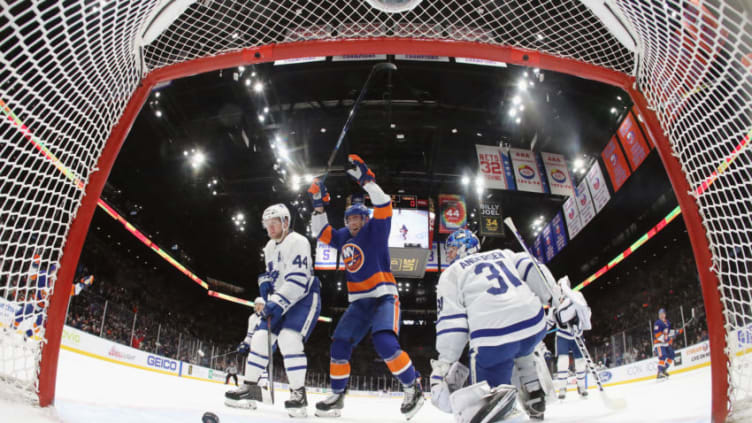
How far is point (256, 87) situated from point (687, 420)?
26.3 feet

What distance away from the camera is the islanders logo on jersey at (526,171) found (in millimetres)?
8414

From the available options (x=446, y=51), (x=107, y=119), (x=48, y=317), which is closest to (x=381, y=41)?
(x=446, y=51)

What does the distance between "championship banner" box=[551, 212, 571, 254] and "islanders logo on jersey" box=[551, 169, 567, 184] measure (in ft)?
7.14

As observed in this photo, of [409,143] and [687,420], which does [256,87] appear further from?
[687,420]

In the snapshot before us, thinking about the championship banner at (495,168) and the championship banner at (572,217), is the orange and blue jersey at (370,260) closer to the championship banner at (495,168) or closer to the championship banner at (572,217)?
the championship banner at (495,168)

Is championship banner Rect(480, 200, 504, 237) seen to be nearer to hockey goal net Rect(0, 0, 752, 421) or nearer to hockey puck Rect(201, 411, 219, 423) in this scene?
hockey goal net Rect(0, 0, 752, 421)

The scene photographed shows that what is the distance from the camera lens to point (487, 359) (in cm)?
184

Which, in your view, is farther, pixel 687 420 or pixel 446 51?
pixel 446 51

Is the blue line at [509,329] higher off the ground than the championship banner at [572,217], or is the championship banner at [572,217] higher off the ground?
the championship banner at [572,217]

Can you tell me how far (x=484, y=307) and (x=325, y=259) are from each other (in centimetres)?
961

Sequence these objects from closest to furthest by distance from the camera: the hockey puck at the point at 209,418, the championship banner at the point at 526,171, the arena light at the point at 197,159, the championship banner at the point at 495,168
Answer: the hockey puck at the point at 209,418 < the championship banner at the point at 495,168 < the championship banner at the point at 526,171 < the arena light at the point at 197,159

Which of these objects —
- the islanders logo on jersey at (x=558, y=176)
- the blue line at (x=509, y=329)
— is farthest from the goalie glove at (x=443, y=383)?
the islanders logo on jersey at (x=558, y=176)

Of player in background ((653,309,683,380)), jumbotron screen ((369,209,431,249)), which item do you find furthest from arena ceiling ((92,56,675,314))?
player in background ((653,309,683,380))

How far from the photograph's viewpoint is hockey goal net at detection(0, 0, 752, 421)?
1.51 metres
